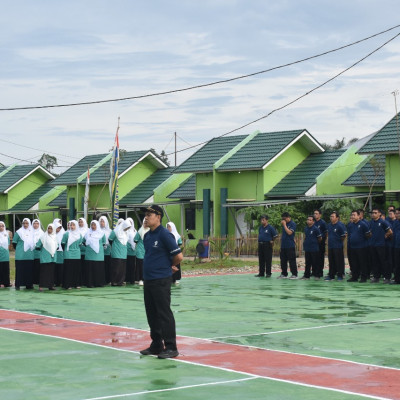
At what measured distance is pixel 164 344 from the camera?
10.4 meters

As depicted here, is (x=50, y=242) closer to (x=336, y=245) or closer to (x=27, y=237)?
(x=27, y=237)

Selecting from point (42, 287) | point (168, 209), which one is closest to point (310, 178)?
point (168, 209)

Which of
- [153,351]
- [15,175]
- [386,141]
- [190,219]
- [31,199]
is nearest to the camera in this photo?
[153,351]

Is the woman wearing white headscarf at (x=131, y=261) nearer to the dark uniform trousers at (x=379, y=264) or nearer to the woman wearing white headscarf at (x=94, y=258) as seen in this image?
the woman wearing white headscarf at (x=94, y=258)

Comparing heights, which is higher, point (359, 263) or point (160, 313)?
point (359, 263)

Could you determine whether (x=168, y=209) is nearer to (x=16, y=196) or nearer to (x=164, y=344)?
(x=16, y=196)

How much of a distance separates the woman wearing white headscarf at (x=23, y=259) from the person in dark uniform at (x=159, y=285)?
11043 mm

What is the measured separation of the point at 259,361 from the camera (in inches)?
387

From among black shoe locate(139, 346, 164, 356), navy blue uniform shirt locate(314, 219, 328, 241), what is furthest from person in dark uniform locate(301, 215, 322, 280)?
black shoe locate(139, 346, 164, 356)

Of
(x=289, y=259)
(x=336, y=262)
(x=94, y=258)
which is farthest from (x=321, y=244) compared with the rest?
(x=94, y=258)

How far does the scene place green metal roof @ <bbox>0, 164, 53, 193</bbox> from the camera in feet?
192

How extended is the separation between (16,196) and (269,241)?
125 ft

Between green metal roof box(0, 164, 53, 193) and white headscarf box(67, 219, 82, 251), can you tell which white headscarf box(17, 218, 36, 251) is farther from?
green metal roof box(0, 164, 53, 193)

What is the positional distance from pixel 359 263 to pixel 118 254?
6.16 metres
